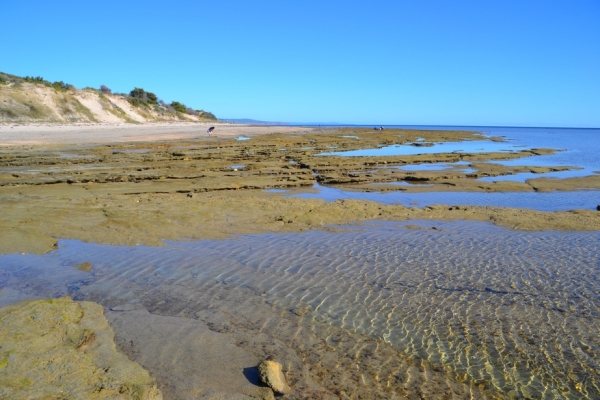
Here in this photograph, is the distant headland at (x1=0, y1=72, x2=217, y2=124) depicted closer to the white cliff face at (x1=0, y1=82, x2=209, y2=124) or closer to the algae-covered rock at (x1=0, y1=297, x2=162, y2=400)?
the white cliff face at (x1=0, y1=82, x2=209, y2=124)

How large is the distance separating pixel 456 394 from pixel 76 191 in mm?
11035

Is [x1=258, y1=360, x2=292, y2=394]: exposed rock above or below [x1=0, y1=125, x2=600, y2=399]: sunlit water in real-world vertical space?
above

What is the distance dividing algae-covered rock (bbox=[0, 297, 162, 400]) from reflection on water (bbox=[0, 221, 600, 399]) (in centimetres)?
61

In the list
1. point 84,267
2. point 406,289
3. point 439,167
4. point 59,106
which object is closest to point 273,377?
point 406,289

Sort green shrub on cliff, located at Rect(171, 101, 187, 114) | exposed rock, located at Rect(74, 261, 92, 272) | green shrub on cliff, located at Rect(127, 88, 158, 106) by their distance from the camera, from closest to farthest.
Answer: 1. exposed rock, located at Rect(74, 261, 92, 272)
2. green shrub on cliff, located at Rect(127, 88, 158, 106)
3. green shrub on cliff, located at Rect(171, 101, 187, 114)

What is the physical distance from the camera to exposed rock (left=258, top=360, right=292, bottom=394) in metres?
3.61

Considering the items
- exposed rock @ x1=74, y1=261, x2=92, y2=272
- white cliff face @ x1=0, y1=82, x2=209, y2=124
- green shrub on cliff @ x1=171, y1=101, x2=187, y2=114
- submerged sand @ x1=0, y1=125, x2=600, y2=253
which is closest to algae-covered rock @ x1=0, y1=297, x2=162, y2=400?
exposed rock @ x1=74, y1=261, x2=92, y2=272

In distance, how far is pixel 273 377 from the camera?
366 centimetres

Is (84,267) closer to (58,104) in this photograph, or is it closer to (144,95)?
(58,104)

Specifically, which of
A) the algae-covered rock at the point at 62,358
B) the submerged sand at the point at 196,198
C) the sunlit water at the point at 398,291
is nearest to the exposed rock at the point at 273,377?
the sunlit water at the point at 398,291

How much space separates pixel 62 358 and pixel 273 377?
6.08 feet

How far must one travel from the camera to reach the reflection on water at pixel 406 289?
4.22 metres

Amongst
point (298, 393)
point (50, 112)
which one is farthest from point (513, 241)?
point (50, 112)

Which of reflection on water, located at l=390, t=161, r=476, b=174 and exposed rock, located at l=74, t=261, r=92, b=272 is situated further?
reflection on water, located at l=390, t=161, r=476, b=174
